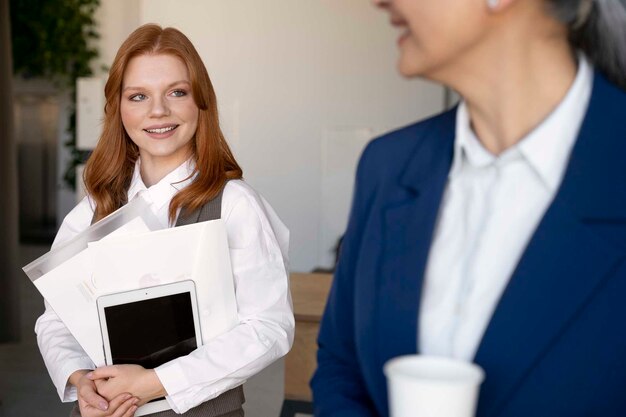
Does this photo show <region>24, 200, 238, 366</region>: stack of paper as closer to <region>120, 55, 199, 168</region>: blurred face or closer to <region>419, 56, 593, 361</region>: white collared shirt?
<region>120, 55, 199, 168</region>: blurred face

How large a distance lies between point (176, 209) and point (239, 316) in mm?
278

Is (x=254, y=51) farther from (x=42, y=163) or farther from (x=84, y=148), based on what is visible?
(x=42, y=163)

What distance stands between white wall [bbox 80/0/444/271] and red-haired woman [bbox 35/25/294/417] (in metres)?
4.82

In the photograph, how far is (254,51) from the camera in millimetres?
6805

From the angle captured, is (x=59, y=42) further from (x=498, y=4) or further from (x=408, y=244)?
(x=498, y=4)

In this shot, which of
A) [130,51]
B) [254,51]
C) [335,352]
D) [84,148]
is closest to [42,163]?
[84,148]

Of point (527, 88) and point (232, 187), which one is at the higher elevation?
point (527, 88)

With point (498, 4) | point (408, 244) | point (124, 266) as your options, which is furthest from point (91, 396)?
point (498, 4)

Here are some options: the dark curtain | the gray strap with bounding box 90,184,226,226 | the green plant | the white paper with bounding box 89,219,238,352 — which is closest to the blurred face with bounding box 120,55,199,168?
the gray strap with bounding box 90,184,226,226

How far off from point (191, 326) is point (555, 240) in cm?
97

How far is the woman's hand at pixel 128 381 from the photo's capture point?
164 centimetres

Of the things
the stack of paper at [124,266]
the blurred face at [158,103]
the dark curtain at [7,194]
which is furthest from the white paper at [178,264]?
the dark curtain at [7,194]

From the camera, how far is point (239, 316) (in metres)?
1.73

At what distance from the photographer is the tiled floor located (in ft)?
14.4
